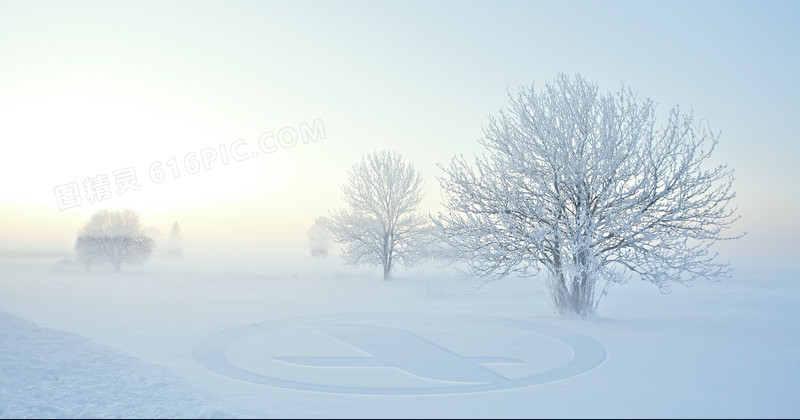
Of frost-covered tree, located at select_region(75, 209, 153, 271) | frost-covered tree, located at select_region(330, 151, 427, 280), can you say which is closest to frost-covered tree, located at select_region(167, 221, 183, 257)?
frost-covered tree, located at select_region(75, 209, 153, 271)

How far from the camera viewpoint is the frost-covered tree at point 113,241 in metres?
37.4

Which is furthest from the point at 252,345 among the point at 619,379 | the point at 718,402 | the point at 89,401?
the point at 718,402

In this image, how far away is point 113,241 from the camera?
37.6 m

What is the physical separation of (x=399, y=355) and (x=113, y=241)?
3668 cm

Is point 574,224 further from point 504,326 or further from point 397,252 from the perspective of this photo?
point 397,252

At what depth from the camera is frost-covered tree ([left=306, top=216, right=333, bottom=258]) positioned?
62969 mm

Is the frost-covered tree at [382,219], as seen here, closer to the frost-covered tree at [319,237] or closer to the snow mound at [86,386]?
the snow mound at [86,386]

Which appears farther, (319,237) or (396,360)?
(319,237)

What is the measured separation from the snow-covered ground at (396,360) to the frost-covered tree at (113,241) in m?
24.5

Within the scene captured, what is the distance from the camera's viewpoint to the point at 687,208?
467 inches

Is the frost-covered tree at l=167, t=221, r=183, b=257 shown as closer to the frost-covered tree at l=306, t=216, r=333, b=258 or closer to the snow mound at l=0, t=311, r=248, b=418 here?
the frost-covered tree at l=306, t=216, r=333, b=258

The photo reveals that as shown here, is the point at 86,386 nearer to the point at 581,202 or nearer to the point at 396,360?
the point at 396,360

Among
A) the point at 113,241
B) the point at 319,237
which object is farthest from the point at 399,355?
the point at 319,237

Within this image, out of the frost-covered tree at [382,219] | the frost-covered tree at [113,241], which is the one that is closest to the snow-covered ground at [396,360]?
the frost-covered tree at [382,219]
